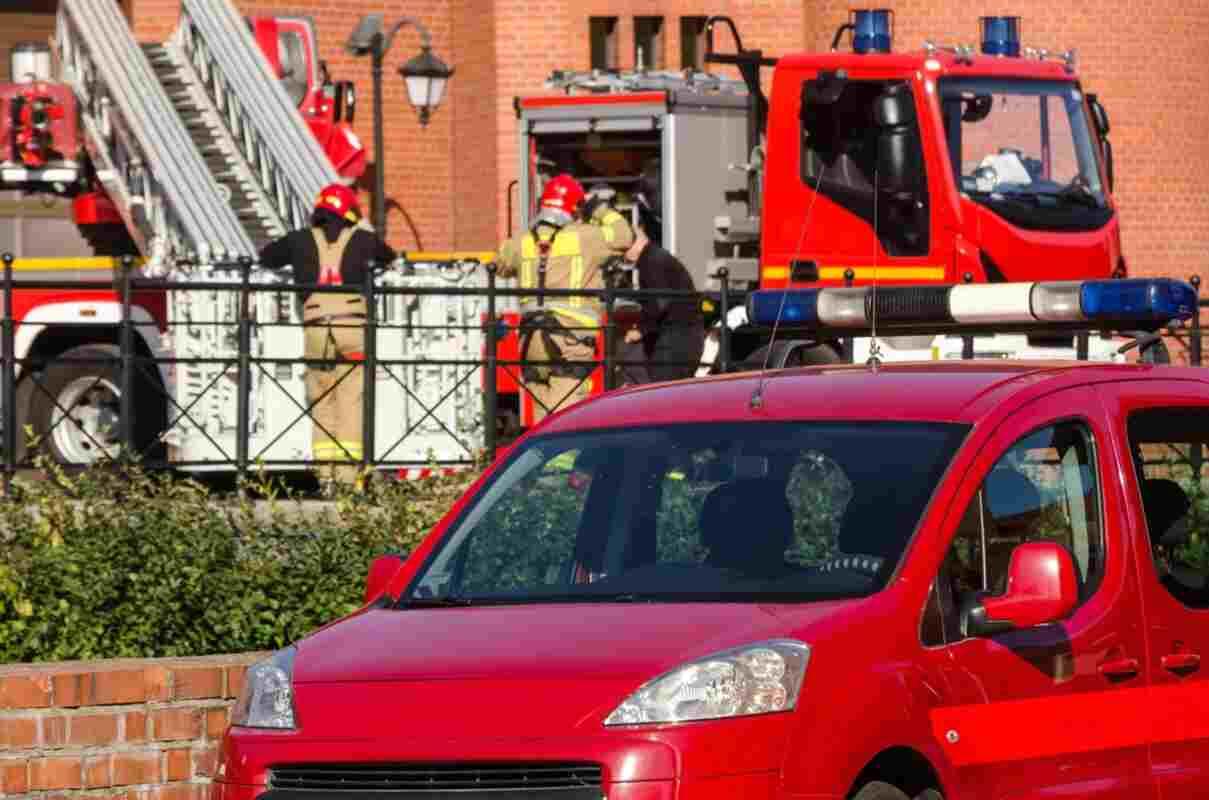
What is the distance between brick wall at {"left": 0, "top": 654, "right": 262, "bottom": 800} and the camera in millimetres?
8117

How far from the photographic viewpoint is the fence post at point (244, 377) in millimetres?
16281

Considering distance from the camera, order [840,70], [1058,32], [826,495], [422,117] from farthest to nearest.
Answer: [1058,32] → [422,117] → [840,70] → [826,495]

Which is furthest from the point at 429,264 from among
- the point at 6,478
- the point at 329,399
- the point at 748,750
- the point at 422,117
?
the point at 748,750

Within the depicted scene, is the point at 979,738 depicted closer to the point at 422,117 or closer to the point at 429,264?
the point at 429,264

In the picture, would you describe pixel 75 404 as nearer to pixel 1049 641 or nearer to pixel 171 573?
pixel 171 573

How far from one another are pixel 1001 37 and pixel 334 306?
4.74m

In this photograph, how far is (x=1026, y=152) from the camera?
1753 cm

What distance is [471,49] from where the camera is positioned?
32.2 meters

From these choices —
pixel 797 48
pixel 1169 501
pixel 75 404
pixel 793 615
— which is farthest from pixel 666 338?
pixel 797 48

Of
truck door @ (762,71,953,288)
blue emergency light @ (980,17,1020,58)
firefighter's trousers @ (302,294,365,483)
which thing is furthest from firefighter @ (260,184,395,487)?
blue emergency light @ (980,17,1020,58)

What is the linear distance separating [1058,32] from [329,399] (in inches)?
623

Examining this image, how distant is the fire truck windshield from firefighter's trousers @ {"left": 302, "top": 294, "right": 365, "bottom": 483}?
3.90 m

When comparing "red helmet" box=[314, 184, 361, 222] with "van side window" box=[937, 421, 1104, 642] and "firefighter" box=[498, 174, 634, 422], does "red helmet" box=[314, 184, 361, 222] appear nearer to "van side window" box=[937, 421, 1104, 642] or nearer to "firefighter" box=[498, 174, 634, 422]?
"firefighter" box=[498, 174, 634, 422]

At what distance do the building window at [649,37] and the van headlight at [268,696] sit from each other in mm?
25059
